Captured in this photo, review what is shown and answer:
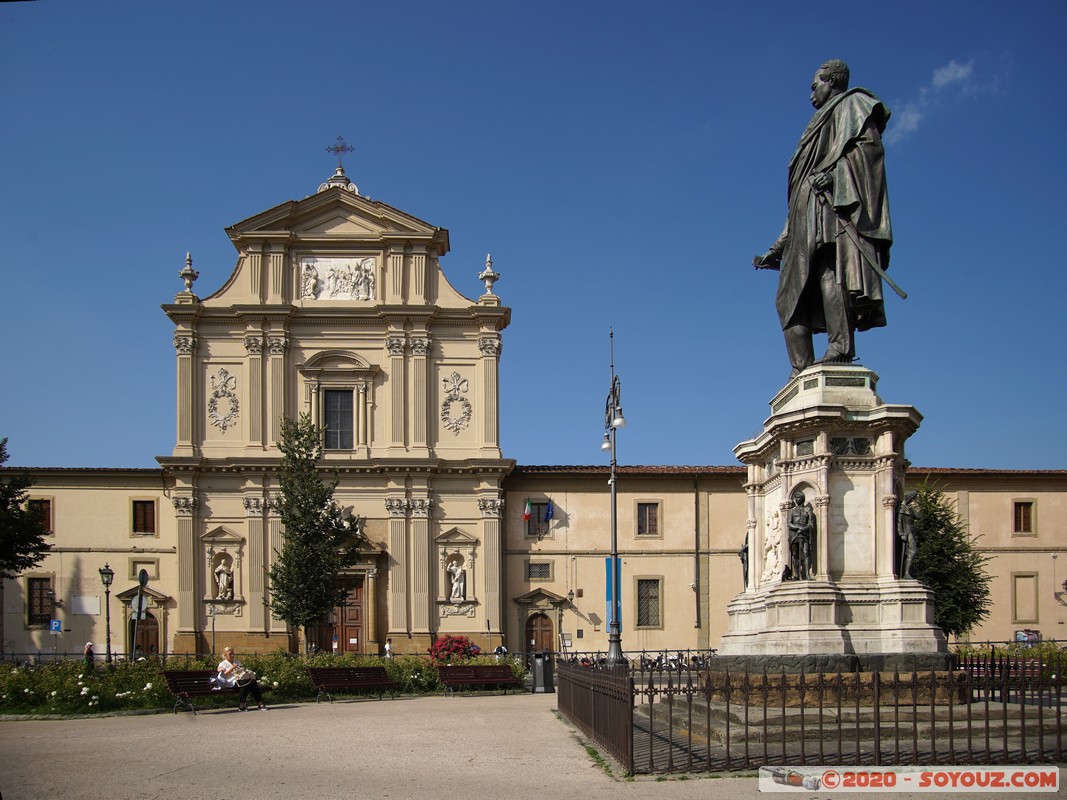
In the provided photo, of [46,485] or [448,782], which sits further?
[46,485]

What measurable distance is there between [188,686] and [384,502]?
24198 mm

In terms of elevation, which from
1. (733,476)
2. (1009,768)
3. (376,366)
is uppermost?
(376,366)

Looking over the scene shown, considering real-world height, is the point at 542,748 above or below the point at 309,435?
below

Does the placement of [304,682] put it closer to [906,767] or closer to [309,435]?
[309,435]

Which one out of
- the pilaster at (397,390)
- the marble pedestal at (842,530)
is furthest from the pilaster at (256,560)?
the marble pedestal at (842,530)

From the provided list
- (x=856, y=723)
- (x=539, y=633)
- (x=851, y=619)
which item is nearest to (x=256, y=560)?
(x=539, y=633)

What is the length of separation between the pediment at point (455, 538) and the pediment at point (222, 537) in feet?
25.4

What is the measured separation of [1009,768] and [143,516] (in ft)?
138

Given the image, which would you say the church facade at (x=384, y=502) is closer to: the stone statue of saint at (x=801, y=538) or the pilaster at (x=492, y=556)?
the pilaster at (x=492, y=556)

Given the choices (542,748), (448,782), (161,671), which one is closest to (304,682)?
(161,671)

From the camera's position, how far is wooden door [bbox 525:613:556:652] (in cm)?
4809

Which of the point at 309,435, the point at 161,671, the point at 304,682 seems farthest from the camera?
the point at 309,435

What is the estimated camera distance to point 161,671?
2448 cm

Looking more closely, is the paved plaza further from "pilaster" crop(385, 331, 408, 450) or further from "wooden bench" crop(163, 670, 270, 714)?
"pilaster" crop(385, 331, 408, 450)
